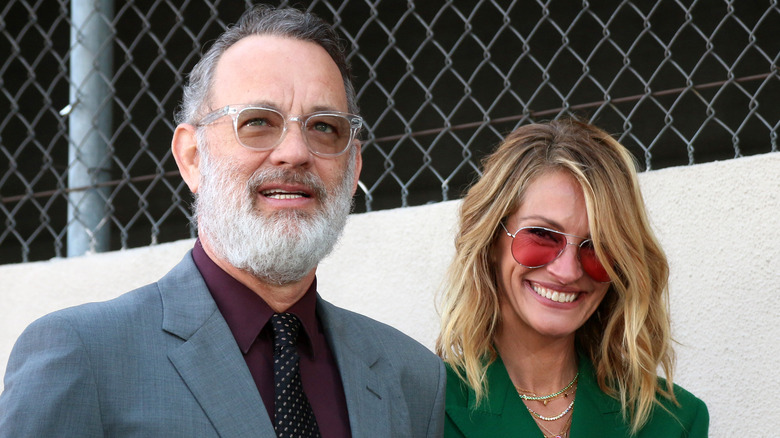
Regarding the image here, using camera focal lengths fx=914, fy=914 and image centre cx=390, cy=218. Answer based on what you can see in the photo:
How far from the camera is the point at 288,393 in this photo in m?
1.93

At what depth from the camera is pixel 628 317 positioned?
2.80 meters

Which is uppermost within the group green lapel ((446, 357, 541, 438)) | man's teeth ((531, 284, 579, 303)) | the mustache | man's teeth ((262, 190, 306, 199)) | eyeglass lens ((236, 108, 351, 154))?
eyeglass lens ((236, 108, 351, 154))

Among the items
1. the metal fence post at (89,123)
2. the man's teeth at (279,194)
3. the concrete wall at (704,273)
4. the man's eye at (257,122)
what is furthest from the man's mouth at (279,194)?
the metal fence post at (89,123)

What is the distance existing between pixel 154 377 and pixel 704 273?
212 cm

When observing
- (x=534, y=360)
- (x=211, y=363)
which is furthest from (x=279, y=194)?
(x=534, y=360)

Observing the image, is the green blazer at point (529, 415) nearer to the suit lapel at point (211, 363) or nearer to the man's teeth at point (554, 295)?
the man's teeth at point (554, 295)

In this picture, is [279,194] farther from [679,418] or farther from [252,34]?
[679,418]

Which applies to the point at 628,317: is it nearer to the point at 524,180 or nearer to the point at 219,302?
the point at 524,180

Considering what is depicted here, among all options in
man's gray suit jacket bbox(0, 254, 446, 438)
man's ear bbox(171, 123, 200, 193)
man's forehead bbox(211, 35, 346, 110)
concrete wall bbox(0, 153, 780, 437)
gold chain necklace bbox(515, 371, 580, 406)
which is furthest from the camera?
concrete wall bbox(0, 153, 780, 437)

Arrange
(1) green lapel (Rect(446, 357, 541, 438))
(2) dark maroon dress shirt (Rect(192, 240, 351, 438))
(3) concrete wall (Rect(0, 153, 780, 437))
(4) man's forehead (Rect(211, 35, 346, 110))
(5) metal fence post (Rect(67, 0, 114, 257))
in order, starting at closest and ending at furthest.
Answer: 1. (2) dark maroon dress shirt (Rect(192, 240, 351, 438))
2. (4) man's forehead (Rect(211, 35, 346, 110))
3. (1) green lapel (Rect(446, 357, 541, 438))
4. (3) concrete wall (Rect(0, 153, 780, 437))
5. (5) metal fence post (Rect(67, 0, 114, 257))

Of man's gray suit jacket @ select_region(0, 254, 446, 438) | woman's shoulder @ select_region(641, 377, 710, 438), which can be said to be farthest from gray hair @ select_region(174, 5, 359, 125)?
woman's shoulder @ select_region(641, 377, 710, 438)

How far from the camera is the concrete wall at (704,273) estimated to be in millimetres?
3133

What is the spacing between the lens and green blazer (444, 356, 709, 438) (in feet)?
8.62

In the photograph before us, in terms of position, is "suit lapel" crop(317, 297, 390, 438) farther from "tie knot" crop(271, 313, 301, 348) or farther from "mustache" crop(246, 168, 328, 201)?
"mustache" crop(246, 168, 328, 201)
